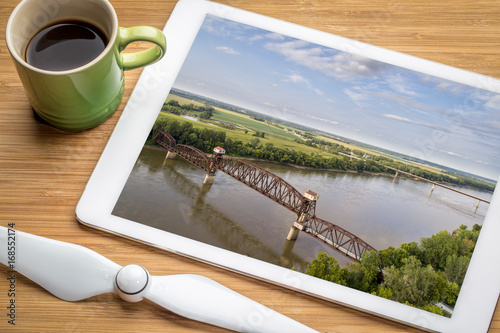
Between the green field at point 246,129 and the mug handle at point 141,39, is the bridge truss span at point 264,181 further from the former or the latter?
the mug handle at point 141,39

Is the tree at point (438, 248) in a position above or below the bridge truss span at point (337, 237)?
above

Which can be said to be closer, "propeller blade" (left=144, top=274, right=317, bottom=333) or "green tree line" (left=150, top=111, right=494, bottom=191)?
"propeller blade" (left=144, top=274, right=317, bottom=333)

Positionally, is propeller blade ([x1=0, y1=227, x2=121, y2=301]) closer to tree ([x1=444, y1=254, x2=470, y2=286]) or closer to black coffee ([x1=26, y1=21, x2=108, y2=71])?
black coffee ([x1=26, y1=21, x2=108, y2=71])

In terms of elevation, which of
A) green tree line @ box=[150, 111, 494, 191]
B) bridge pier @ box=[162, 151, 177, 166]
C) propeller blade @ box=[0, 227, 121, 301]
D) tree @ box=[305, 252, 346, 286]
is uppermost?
green tree line @ box=[150, 111, 494, 191]

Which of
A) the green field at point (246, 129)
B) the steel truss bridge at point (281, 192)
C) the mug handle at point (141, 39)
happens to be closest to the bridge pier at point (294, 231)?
the steel truss bridge at point (281, 192)

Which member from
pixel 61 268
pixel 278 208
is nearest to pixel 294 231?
pixel 278 208

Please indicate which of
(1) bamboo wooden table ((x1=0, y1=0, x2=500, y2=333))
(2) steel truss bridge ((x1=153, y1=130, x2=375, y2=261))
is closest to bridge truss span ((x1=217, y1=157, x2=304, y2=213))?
(2) steel truss bridge ((x1=153, y1=130, x2=375, y2=261))
